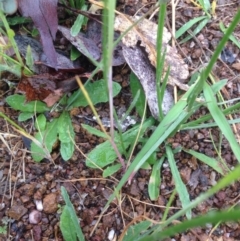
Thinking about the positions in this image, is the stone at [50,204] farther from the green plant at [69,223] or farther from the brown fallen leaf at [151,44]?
the brown fallen leaf at [151,44]

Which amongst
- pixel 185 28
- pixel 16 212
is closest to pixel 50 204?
pixel 16 212

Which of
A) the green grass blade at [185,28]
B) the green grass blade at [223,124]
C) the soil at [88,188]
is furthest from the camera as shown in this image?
the green grass blade at [185,28]

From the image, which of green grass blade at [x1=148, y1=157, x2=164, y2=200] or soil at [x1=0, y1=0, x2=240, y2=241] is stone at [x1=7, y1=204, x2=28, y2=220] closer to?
soil at [x1=0, y1=0, x2=240, y2=241]

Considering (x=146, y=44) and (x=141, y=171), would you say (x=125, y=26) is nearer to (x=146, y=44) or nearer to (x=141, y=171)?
(x=146, y=44)

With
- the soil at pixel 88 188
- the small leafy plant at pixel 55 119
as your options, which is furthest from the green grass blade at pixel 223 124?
the small leafy plant at pixel 55 119

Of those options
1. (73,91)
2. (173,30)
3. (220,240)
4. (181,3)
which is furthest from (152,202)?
(181,3)

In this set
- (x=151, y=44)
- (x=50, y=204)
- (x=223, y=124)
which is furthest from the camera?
(x=151, y=44)

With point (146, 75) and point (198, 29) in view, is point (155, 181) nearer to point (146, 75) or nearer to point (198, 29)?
point (146, 75)
